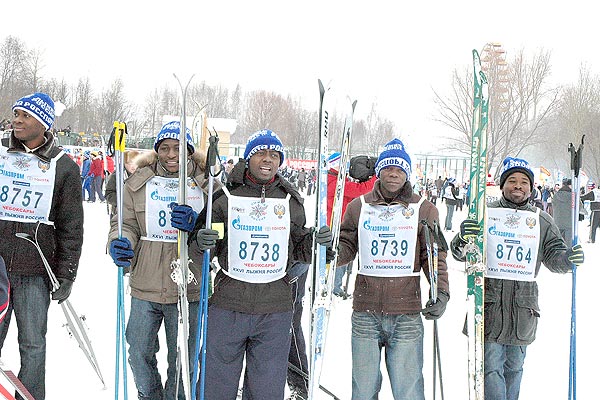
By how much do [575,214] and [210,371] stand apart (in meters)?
Answer: 2.37

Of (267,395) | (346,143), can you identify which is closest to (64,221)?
(267,395)

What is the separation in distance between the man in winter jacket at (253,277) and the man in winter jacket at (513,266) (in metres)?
1.10

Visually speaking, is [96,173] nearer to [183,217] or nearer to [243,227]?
[183,217]

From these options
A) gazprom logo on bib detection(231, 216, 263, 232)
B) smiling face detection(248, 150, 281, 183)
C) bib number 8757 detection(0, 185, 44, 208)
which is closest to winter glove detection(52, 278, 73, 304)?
bib number 8757 detection(0, 185, 44, 208)

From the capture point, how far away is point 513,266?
354cm

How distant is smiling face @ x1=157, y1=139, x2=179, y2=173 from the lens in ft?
11.7

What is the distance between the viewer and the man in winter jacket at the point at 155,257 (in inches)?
136

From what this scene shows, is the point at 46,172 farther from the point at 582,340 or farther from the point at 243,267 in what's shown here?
the point at 582,340

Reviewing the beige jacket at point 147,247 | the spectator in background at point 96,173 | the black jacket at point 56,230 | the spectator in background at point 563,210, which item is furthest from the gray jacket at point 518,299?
the spectator in background at point 96,173

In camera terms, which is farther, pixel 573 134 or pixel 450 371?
pixel 573 134

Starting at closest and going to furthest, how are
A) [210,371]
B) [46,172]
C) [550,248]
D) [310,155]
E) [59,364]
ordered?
[210,371], [46,172], [550,248], [59,364], [310,155]

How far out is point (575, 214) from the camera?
375 cm

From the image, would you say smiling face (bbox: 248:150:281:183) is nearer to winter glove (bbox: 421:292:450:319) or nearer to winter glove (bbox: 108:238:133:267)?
winter glove (bbox: 108:238:133:267)

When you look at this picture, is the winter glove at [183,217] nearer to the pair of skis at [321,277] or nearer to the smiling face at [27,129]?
the pair of skis at [321,277]
